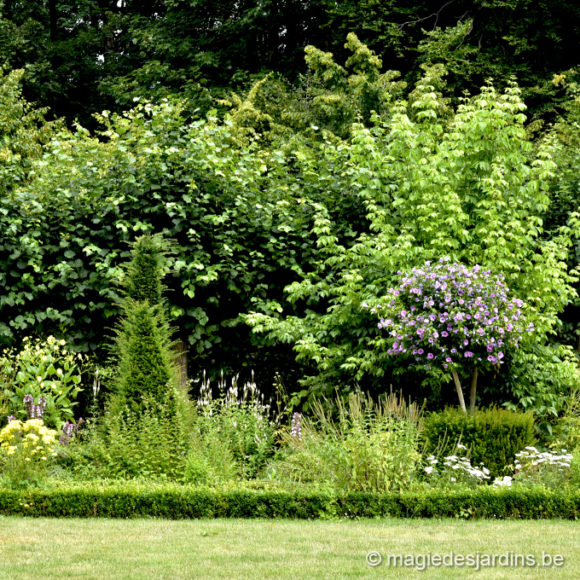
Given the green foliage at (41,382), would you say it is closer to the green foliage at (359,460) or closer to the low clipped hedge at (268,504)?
the low clipped hedge at (268,504)

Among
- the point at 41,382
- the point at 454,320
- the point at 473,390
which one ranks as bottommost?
the point at 473,390

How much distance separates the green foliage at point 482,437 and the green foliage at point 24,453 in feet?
11.4

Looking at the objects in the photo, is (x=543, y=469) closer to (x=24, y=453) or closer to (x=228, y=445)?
(x=228, y=445)

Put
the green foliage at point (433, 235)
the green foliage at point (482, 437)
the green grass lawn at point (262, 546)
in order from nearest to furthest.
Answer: the green grass lawn at point (262, 546), the green foliage at point (482, 437), the green foliage at point (433, 235)

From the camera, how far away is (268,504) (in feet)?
20.6

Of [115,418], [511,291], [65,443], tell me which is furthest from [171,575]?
[511,291]

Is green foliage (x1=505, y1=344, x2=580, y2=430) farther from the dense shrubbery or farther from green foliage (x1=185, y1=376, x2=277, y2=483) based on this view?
green foliage (x1=185, y1=376, x2=277, y2=483)

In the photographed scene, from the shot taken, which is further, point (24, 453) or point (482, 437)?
point (482, 437)

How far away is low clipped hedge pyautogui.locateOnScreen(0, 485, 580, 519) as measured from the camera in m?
6.23

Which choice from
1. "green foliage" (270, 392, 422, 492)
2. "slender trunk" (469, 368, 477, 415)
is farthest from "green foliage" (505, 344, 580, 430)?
"green foliage" (270, 392, 422, 492)

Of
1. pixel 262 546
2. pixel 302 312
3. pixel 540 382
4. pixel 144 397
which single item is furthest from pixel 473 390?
pixel 262 546

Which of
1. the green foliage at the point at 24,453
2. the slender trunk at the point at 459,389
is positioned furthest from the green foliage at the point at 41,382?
the slender trunk at the point at 459,389

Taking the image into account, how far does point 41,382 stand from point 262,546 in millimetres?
4393

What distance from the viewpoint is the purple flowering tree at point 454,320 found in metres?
7.77
